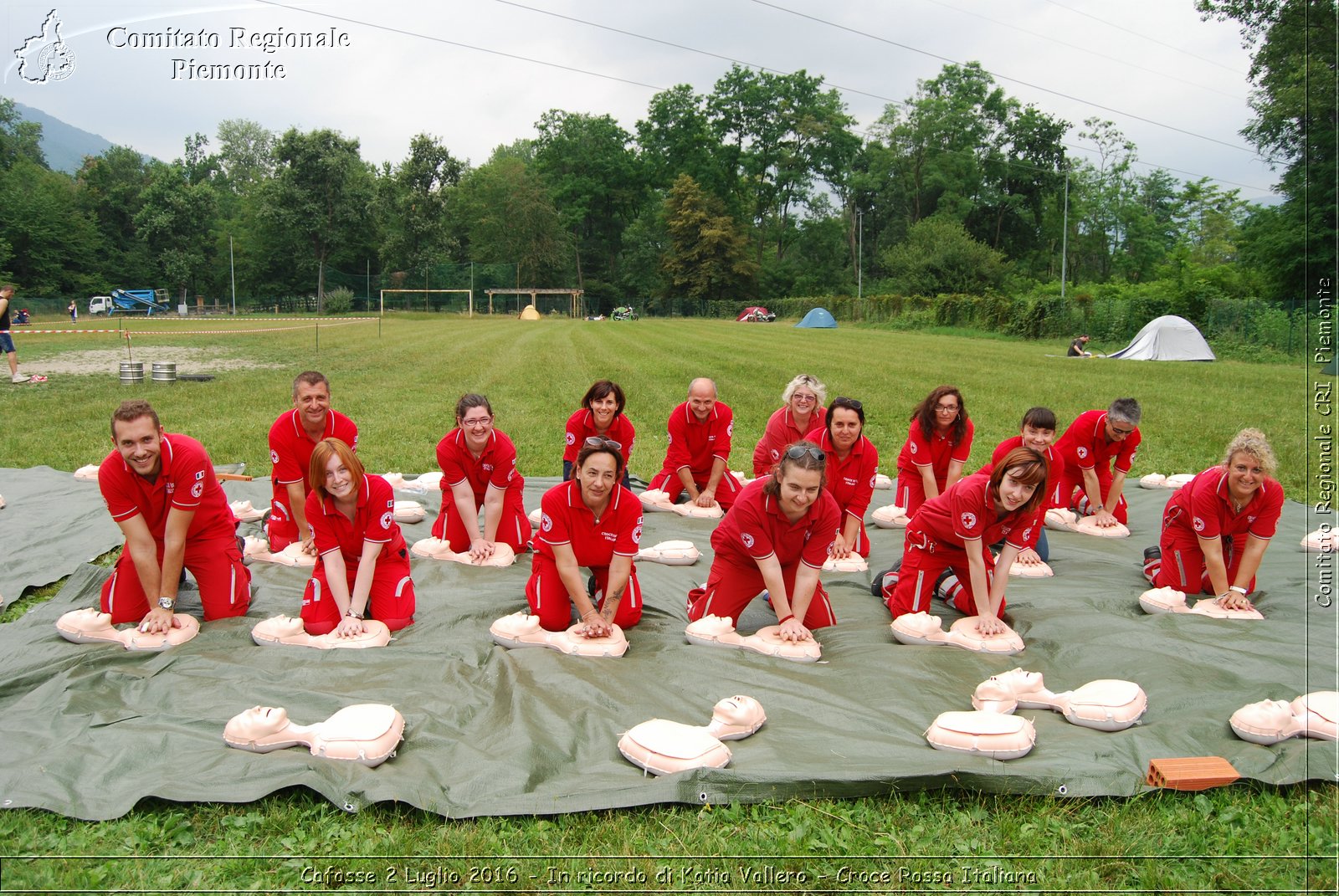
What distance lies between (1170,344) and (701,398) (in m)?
23.5

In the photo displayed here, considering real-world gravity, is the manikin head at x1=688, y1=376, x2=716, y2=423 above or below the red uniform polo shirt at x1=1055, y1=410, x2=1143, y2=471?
above

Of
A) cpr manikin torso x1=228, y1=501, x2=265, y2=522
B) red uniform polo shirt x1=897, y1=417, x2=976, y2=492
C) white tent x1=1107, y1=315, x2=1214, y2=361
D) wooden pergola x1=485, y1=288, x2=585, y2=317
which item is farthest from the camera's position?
wooden pergola x1=485, y1=288, x2=585, y2=317

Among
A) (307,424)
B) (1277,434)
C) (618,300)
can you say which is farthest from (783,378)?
(618,300)

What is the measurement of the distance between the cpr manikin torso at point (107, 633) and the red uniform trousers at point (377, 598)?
2.18 ft

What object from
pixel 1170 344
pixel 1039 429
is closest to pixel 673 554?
pixel 1039 429

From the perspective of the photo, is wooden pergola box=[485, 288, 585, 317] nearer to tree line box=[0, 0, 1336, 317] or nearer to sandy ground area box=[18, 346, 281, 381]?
tree line box=[0, 0, 1336, 317]

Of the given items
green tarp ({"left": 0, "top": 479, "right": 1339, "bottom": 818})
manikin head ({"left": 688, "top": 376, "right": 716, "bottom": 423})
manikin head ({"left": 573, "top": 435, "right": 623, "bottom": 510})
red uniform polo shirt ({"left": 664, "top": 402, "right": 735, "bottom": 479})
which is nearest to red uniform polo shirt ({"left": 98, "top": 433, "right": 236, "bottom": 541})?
green tarp ({"left": 0, "top": 479, "right": 1339, "bottom": 818})

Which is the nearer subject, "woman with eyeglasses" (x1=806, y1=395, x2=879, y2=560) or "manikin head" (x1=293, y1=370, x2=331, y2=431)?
"manikin head" (x1=293, y1=370, x2=331, y2=431)

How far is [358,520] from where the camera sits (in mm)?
4863

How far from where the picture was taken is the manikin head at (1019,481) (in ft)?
14.5

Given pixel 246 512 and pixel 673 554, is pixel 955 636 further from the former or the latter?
pixel 246 512

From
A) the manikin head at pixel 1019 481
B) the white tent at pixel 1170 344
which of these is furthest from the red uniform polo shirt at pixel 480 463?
the white tent at pixel 1170 344

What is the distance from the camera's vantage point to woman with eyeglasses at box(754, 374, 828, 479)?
6699 millimetres

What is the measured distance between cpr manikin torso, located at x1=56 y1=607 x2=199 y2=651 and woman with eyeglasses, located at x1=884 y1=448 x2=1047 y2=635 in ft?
13.9
